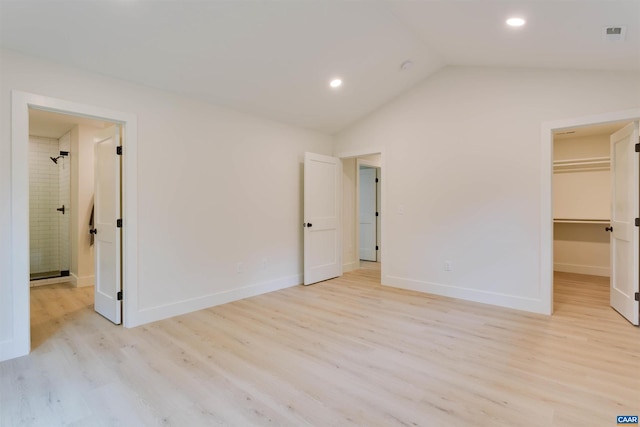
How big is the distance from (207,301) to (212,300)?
0.21ft

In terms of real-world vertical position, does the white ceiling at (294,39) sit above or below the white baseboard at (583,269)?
above

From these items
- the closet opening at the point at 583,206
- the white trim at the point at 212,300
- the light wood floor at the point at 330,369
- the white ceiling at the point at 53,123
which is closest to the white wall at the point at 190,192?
the white trim at the point at 212,300

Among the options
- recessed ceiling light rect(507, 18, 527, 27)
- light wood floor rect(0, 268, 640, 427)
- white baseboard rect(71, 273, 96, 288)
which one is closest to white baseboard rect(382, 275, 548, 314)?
light wood floor rect(0, 268, 640, 427)

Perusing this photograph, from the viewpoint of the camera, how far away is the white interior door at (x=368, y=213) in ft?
23.1

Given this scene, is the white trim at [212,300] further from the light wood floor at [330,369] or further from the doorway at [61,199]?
the doorway at [61,199]

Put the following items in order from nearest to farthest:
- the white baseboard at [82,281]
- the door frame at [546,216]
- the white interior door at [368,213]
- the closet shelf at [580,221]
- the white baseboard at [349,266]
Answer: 1. the door frame at [546,216]
2. the white baseboard at [82,281]
3. the closet shelf at [580,221]
4. the white baseboard at [349,266]
5. the white interior door at [368,213]

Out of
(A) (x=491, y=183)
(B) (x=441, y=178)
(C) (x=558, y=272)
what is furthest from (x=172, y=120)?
(C) (x=558, y=272)

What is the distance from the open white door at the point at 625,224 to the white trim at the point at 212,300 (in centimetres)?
390

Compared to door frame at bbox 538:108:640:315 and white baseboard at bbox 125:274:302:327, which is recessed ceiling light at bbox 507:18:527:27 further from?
white baseboard at bbox 125:274:302:327

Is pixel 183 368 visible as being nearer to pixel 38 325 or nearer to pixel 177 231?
pixel 177 231

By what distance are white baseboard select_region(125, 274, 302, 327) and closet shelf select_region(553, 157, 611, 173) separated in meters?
4.96

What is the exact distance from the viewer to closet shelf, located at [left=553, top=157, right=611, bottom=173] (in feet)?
17.0

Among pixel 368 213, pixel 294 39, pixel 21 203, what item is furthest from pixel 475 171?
pixel 21 203

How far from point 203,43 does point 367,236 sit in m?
5.19
